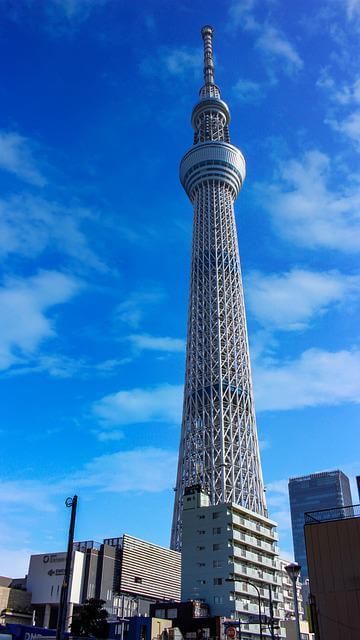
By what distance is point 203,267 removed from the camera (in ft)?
464

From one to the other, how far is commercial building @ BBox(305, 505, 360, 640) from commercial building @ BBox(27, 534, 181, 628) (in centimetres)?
5876

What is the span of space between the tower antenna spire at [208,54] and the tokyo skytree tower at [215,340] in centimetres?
30

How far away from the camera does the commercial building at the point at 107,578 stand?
84.8 m

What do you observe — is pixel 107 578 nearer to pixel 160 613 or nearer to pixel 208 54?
pixel 160 613

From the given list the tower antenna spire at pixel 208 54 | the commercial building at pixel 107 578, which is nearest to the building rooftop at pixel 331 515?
the commercial building at pixel 107 578

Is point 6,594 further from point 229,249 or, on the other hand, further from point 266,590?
point 229,249

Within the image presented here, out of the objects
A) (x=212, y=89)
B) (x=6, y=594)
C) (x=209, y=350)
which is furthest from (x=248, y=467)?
(x=212, y=89)

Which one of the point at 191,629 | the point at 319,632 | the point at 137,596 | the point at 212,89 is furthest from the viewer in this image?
the point at 212,89

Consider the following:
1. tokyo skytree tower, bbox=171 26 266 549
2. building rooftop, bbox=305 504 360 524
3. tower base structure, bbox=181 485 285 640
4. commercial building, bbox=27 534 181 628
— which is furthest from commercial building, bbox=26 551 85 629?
building rooftop, bbox=305 504 360 524

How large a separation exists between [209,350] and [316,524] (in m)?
97.6

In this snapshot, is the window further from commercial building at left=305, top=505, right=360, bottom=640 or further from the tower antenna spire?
the tower antenna spire

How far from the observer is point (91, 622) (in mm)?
60281

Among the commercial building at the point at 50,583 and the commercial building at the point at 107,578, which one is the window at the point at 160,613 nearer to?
the commercial building at the point at 107,578

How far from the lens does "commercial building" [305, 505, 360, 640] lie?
94.5ft
